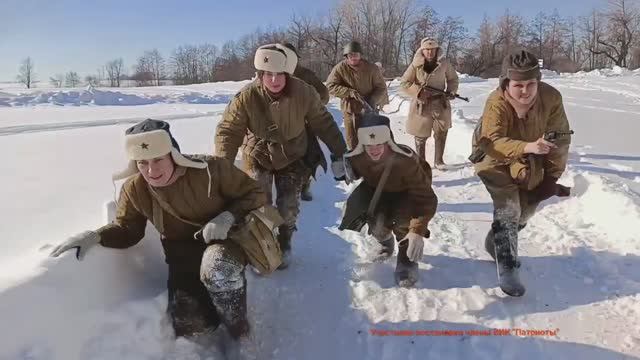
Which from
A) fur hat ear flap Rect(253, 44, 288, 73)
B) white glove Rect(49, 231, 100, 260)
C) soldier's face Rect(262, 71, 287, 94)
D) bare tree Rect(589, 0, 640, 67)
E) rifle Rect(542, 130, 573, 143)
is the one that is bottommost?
white glove Rect(49, 231, 100, 260)

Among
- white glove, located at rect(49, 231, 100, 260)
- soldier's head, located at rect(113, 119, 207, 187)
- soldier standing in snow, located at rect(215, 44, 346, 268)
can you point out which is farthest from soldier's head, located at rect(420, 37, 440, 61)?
white glove, located at rect(49, 231, 100, 260)

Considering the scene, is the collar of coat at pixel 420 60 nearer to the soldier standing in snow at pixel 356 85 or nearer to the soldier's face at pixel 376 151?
the soldier standing in snow at pixel 356 85

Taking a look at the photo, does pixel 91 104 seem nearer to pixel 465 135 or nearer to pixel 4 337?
pixel 465 135

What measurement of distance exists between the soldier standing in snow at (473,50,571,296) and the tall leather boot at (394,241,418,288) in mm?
564

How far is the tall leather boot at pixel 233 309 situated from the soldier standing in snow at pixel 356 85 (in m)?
3.93

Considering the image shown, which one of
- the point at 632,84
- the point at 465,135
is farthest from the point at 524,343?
the point at 632,84

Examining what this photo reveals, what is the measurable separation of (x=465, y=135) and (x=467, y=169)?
1778 mm

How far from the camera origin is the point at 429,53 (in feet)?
21.4

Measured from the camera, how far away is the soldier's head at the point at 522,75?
10.5 ft

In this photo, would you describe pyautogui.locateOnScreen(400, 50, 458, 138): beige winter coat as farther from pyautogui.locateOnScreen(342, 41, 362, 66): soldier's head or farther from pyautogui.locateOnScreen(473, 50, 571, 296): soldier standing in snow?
pyautogui.locateOnScreen(473, 50, 571, 296): soldier standing in snow

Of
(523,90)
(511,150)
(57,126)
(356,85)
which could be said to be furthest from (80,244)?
(57,126)

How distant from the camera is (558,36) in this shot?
4619 cm

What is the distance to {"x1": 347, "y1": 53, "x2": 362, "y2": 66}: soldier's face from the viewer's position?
6.29m

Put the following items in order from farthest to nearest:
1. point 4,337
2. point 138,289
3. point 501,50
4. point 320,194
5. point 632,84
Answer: point 501,50, point 632,84, point 320,194, point 138,289, point 4,337
